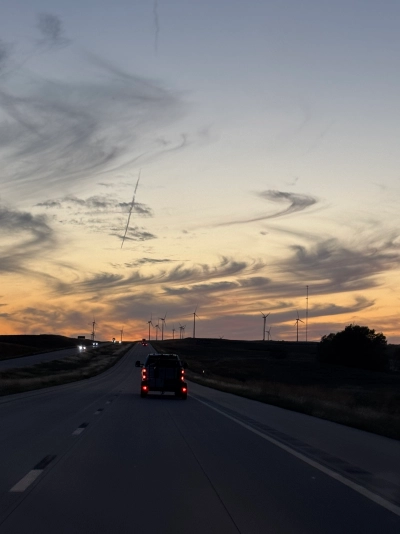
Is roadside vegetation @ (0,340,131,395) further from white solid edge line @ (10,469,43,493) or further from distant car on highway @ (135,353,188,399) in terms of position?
white solid edge line @ (10,469,43,493)

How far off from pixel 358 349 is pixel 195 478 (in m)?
114

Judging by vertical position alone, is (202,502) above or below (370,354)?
below

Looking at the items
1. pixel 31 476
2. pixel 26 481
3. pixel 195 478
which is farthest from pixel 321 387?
pixel 26 481

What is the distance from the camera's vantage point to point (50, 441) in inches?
627

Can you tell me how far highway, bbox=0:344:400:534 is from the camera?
844cm

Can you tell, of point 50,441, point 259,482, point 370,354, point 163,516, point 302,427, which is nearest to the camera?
point 163,516

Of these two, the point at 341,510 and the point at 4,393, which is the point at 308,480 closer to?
the point at 341,510

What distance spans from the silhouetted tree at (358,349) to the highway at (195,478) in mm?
103372

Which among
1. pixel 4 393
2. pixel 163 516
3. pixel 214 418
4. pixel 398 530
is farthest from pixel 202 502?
pixel 4 393

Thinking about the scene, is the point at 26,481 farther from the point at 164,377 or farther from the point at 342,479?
the point at 164,377

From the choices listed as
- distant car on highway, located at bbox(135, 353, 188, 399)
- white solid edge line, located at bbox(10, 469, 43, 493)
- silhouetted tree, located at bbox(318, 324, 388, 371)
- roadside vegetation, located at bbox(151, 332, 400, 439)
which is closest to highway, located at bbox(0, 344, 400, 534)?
white solid edge line, located at bbox(10, 469, 43, 493)

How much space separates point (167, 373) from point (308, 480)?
22.6 meters

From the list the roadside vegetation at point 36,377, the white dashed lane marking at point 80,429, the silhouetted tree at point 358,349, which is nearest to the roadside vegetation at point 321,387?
the silhouetted tree at point 358,349

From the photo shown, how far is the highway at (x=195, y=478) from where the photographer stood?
844 cm
